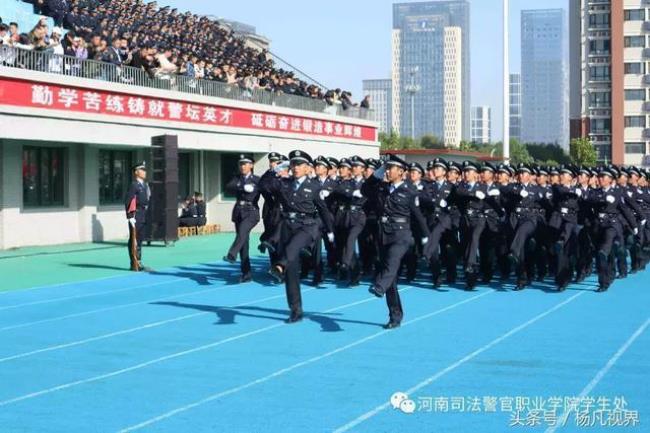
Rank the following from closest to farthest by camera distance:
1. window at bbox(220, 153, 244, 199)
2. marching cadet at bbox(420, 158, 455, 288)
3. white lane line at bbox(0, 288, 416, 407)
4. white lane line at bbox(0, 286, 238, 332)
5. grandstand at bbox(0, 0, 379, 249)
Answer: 1. white lane line at bbox(0, 288, 416, 407)
2. white lane line at bbox(0, 286, 238, 332)
3. marching cadet at bbox(420, 158, 455, 288)
4. grandstand at bbox(0, 0, 379, 249)
5. window at bbox(220, 153, 244, 199)

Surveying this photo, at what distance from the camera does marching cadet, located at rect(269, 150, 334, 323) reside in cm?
1194

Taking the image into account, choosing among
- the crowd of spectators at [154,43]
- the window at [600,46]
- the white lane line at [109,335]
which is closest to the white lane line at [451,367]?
the white lane line at [109,335]

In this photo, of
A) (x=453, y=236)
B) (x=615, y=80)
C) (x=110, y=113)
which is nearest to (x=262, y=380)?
(x=453, y=236)

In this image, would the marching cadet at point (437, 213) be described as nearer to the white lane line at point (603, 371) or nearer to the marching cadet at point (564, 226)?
the marching cadet at point (564, 226)

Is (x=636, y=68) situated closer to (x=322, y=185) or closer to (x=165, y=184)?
(x=165, y=184)

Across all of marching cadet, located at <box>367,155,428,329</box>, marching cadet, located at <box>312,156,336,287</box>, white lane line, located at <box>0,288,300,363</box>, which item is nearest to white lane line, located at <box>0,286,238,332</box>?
white lane line, located at <box>0,288,300,363</box>

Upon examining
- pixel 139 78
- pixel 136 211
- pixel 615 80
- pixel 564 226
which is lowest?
pixel 564 226

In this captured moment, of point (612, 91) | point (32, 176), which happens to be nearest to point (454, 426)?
point (32, 176)

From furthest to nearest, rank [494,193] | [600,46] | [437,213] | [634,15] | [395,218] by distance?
[600,46], [634,15], [437,213], [494,193], [395,218]

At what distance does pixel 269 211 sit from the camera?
15.8 m

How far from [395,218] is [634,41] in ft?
263

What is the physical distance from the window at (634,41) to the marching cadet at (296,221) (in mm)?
79080

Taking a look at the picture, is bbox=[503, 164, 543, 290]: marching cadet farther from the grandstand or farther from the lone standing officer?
the grandstand

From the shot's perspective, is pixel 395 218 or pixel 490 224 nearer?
pixel 395 218
